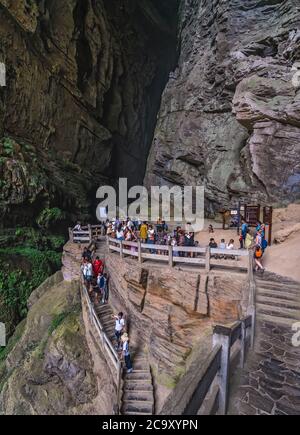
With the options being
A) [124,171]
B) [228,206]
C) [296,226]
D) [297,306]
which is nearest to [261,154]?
[228,206]

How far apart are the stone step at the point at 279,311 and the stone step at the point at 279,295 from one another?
485 mm

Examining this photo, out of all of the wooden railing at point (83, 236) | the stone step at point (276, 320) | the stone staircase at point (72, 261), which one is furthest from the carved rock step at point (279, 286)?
the wooden railing at point (83, 236)

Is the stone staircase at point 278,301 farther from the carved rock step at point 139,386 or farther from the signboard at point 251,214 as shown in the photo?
the signboard at point 251,214

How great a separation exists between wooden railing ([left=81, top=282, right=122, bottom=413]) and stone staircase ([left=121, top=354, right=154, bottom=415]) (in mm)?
298

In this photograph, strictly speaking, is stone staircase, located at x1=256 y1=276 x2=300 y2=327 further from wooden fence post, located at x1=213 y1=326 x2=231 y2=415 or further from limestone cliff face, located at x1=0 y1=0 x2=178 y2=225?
limestone cliff face, located at x1=0 y1=0 x2=178 y2=225

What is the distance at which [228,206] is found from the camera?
72.1 feet

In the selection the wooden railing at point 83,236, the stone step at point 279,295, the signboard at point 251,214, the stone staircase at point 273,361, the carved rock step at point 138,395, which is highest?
the signboard at point 251,214

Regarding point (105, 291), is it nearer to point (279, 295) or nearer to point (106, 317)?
point (106, 317)

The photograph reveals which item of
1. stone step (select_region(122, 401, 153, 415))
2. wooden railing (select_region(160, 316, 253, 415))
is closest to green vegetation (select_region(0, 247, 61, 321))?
stone step (select_region(122, 401, 153, 415))

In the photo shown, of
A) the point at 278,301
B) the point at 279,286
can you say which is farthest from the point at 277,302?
the point at 279,286

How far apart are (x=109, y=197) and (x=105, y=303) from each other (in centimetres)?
1992

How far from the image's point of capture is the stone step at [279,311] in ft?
23.5

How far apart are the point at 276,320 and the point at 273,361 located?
58.9 inches
